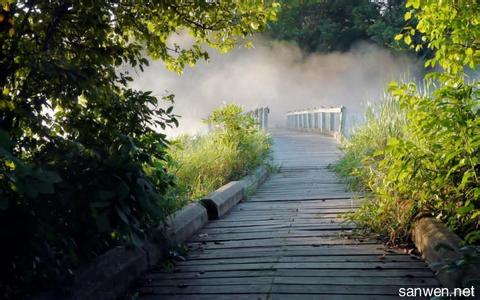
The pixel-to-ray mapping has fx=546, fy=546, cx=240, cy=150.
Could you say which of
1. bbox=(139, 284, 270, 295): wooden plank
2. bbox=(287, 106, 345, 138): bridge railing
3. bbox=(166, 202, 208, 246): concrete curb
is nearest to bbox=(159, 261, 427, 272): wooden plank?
bbox=(139, 284, 270, 295): wooden plank

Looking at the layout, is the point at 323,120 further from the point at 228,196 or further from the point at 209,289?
the point at 209,289

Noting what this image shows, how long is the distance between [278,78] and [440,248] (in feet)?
137

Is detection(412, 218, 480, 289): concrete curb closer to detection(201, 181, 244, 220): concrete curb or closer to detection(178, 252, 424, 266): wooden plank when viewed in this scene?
detection(178, 252, 424, 266): wooden plank

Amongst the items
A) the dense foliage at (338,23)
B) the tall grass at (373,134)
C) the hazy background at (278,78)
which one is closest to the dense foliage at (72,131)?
the tall grass at (373,134)

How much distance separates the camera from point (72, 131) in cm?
307

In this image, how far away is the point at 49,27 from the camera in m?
3.01

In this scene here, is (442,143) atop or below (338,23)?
below

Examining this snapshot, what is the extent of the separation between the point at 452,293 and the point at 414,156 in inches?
52.4

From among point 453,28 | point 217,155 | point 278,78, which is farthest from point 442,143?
point 278,78

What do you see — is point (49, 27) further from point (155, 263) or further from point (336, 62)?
point (336, 62)

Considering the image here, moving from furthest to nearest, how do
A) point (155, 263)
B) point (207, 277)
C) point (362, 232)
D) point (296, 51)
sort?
1. point (296, 51)
2. point (362, 232)
3. point (155, 263)
4. point (207, 277)

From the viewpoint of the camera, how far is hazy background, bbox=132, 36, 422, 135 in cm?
3400

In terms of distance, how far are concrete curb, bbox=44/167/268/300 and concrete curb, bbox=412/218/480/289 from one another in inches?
73.4

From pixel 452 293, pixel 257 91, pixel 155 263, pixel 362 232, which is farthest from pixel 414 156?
pixel 257 91
